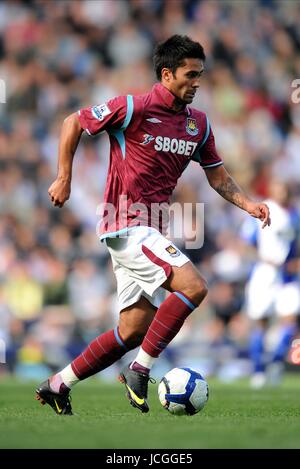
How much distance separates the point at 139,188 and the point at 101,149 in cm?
837

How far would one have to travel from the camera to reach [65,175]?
6.13 meters

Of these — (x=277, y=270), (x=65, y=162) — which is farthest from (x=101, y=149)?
(x=65, y=162)

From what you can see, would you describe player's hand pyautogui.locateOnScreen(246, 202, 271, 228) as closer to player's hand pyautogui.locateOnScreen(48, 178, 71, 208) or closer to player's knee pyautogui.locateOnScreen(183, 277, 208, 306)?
player's knee pyautogui.locateOnScreen(183, 277, 208, 306)

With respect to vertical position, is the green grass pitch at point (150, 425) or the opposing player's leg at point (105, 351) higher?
the opposing player's leg at point (105, 351)

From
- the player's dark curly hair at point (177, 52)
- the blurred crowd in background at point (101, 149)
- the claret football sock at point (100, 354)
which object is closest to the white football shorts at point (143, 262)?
the claret football sock at point (100, 354)

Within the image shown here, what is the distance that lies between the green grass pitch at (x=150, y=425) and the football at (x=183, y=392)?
6 centimetres

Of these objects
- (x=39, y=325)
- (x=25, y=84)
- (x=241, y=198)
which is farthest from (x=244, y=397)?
(x=25, y=84)

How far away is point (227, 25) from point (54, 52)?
2785mm

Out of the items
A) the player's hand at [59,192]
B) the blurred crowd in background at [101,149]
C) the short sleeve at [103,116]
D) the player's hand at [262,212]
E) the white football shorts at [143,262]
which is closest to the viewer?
the player's hand at [59,192]

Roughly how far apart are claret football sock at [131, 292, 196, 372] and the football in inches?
7.1

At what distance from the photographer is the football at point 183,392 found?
622 cm

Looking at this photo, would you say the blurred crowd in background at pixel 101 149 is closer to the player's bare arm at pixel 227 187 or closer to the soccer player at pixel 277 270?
the soccer player at pixel 277 270

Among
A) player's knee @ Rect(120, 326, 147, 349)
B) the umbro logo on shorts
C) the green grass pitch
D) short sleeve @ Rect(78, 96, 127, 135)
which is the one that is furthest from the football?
short sleeve @ Rect(78, 96, 127, 135)

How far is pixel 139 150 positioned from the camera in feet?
21.3
